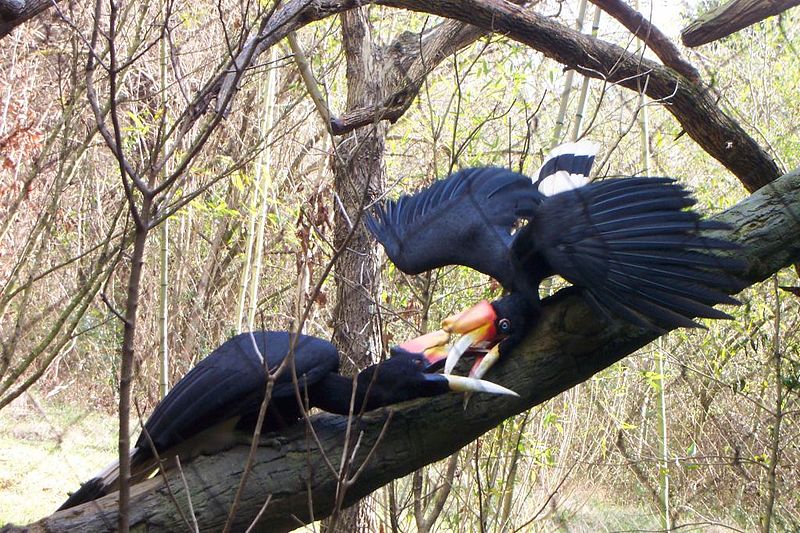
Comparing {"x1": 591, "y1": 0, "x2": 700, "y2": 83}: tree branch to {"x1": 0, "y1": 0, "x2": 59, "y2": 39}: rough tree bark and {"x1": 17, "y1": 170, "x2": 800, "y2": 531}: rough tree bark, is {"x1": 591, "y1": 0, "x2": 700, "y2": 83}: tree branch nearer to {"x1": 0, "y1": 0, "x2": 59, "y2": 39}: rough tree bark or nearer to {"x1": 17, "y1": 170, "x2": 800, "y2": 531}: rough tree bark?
{"x1": 17, "y1": 170, "x2": 800, "y2": 531}: rough tree bark

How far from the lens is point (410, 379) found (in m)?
1.76

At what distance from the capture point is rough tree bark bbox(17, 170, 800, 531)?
1636mm

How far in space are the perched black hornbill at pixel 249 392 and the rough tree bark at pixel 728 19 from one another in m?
1.22

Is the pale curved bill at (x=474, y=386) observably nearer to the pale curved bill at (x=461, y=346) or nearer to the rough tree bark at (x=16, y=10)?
the pale curved bill at (x=461, y=346)

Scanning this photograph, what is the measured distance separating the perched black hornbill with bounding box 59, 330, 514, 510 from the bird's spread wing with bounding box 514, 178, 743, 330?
1.16 ft

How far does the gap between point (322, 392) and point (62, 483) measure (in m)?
3.30

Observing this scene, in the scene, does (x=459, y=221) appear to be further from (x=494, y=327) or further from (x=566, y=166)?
(x=494, y=327)

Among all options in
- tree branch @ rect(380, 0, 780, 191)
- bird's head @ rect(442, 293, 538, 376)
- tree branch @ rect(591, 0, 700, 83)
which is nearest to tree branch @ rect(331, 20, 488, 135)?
tree branch @ rect(380, 0, 780, 191)

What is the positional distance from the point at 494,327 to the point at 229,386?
0.58 meters

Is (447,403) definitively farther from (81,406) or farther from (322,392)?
(81,406)

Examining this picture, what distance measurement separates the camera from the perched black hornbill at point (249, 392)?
1729mm

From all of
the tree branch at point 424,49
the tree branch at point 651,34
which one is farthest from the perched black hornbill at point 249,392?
the tree branch at point 651,34

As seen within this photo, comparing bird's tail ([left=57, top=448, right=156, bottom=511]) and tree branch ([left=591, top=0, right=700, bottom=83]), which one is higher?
tree branch ([left=591, top=0, right=700, bottom=83])

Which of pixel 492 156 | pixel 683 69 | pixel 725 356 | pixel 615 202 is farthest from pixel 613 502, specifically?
pixel 615 202
